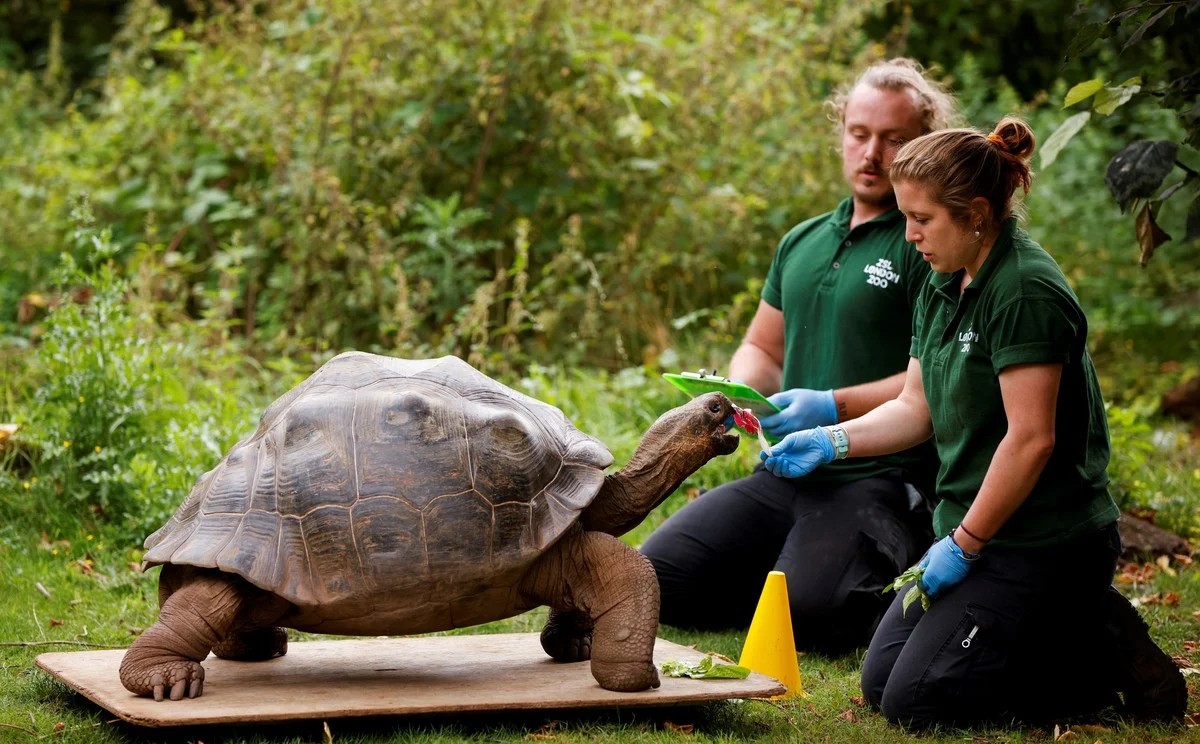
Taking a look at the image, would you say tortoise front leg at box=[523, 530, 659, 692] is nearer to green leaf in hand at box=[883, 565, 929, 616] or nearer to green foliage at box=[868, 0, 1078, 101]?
green leaf in hand at box=[883, 565, 929, 616]

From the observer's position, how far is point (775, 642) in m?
4.31

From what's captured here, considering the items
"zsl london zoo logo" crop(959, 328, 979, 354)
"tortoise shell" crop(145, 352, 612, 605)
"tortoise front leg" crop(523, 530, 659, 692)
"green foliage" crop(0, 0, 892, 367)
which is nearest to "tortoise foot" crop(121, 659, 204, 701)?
"tortoise shell" crop(145, 352, 612, 605)

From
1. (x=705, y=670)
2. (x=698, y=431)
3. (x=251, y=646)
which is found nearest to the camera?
(x=705, y=670)

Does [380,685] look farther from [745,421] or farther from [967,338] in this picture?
[967,338]

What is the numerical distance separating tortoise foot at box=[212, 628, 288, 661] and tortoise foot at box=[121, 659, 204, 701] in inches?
20.2

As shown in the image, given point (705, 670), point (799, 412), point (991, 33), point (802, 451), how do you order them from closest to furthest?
point (705, 670)
point (802, 451)
point (799, 412)
point (991, 33)

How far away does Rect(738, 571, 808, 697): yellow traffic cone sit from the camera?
4.30m

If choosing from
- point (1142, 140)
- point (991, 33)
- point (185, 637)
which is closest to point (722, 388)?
point (1142, 140)

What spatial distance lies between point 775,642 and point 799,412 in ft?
2.97

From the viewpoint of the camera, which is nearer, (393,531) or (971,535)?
(393,531)

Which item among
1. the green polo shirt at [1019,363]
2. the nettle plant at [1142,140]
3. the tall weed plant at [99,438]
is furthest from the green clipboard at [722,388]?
the tall weed plant at [99,438]

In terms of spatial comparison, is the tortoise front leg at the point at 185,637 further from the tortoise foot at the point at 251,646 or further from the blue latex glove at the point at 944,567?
the blue latex glove at the point at 944,567

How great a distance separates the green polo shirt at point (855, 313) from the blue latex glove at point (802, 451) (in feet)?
2.45

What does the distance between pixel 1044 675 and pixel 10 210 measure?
7927 mm
